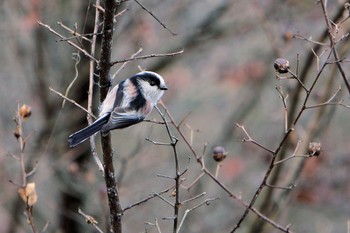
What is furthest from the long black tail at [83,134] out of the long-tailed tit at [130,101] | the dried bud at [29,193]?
the dried bud at [29,193]

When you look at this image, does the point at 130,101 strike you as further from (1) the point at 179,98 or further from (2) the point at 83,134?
(1) the point at 179,98

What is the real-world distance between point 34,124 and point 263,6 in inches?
134

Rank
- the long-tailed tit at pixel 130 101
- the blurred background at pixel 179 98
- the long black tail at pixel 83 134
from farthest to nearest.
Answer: the blurred background at pixel 179 98, the long-tailed tit at pixel 130 101, the long black tail at pixel 83 134

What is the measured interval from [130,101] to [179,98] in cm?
532

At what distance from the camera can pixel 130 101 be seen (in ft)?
9.61

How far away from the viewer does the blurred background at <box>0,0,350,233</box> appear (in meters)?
5.62

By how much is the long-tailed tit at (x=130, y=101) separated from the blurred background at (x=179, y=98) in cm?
154

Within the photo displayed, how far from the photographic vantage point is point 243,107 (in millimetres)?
6992

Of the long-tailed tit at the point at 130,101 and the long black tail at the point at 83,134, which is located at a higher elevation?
the long-tailed tit at the point at 130,101

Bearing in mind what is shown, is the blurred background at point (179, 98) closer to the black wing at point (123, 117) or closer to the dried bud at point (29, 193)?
the black wing at point (123, 117)

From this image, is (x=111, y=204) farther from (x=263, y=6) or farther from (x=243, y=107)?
(x=243, y=107)

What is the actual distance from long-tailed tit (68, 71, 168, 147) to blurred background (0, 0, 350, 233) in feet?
5.06

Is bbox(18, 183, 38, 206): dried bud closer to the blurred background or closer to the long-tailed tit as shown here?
the long-tailed tit

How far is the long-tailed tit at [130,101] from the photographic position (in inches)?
107
